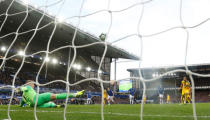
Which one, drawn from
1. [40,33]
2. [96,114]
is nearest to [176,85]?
[40,33]

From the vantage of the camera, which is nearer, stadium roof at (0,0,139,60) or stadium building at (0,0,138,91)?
stadium roof at (0,0,139,60)

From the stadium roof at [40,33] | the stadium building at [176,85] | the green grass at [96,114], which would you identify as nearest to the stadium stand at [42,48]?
the stadium roof at [40,33]

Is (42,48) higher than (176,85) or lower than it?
higher

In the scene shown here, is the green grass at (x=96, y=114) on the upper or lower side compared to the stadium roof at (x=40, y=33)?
lower

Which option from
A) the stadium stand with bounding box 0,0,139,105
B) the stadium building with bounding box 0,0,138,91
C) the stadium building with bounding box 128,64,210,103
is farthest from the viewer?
the stadium building with bounding box 128,64,210,103

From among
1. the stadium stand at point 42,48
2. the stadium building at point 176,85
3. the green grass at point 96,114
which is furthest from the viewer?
the stadium building at point 176,85

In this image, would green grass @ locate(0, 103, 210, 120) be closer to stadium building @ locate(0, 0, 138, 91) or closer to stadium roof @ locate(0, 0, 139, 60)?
stadium building @ locate(0, 0, 138, 91)

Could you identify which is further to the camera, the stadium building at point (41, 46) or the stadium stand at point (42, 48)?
the stadium stand at point (42, 48)

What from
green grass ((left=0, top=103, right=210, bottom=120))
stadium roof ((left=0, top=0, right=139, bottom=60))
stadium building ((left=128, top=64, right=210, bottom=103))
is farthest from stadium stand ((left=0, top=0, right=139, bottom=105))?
green grass ((left=0, top=103, right=210, bottom=120))

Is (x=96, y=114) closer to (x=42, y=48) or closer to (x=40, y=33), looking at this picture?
(x=40, y=33)

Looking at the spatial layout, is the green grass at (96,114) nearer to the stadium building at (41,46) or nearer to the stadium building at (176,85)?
the stadium building at (41,46)

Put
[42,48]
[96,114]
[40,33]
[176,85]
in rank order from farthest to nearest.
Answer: [176,85], [42,48], [40,33], [96,114]

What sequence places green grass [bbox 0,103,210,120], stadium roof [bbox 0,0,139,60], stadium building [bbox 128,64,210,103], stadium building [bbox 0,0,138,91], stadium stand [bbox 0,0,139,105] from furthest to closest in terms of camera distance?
stadium building [bbox 128,64,210,103], stadium stand [bbox 0,0,139,105], stadium building [bbox 0,0,138,91], stadium roof [bbox 0,0,139,60], green grass [bbox 0,103,210,120]

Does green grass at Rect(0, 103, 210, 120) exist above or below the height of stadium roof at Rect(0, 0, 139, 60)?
below
